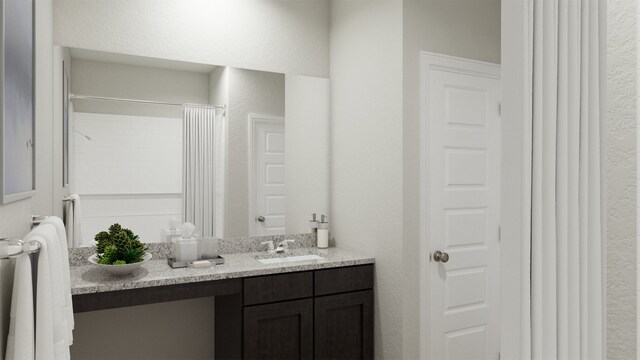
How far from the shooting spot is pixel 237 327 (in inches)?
89.7

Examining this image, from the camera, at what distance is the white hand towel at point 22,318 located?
89cm

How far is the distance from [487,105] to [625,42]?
166 cm

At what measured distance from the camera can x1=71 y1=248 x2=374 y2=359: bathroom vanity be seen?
2045 mm

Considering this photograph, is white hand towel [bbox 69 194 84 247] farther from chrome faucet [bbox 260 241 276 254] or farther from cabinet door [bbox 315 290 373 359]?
cabinet door [bbox 315 290 373 359]

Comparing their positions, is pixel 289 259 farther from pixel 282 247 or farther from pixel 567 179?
pixel 567 179

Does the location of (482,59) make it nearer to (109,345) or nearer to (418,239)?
(418,239)

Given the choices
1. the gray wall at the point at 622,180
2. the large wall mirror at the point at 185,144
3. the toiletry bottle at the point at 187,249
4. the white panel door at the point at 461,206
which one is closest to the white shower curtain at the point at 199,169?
the large wall mirror at the point at 185,144

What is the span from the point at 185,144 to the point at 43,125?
0.93 meters

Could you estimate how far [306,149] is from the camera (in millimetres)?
2979

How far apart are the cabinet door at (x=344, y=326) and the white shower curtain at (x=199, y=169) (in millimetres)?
876

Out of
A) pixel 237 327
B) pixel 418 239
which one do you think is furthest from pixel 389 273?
pixel 237 327

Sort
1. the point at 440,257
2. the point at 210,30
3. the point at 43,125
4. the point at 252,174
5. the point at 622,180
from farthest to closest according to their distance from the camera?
the point at 252,174, the point at 210,30, the point at 440,257, the point at 43,125, the point at 622,180

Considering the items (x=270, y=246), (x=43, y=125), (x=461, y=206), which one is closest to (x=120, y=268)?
(x=43, y=125)

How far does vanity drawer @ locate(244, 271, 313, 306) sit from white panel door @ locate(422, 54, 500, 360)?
69cm
